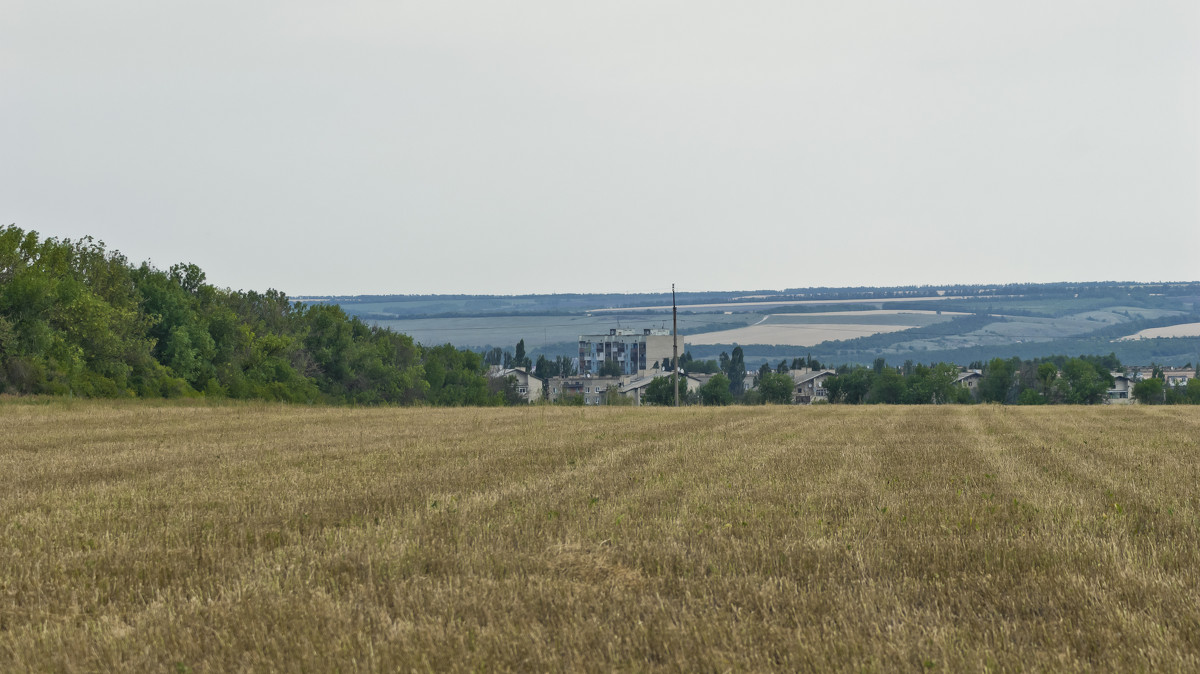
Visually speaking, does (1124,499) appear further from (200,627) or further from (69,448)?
(69,448)

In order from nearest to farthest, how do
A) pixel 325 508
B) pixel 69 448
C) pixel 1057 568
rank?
pixel 1057 568 < pixel 325 508 < pixel 69 448

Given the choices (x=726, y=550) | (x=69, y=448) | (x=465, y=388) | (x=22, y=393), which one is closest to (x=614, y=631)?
(x=726, y=550)

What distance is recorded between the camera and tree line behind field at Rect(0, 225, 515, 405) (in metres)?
53.8

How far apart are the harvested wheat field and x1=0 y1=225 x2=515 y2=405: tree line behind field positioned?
131ft

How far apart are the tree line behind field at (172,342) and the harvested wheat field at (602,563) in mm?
40073

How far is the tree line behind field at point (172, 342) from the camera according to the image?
176ft

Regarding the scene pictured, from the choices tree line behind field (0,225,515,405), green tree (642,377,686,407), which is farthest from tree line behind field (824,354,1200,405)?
tree line behind field (0,225,515,405)

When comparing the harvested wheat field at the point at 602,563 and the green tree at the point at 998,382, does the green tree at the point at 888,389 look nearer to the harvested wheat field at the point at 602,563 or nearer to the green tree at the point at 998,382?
the green tree at the point at 998,382

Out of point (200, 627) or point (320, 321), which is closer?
point (200, 627)

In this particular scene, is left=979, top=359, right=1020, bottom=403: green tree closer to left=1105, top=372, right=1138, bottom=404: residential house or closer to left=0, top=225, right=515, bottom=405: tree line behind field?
left=1105, top=372, right=1138, bottom=404: residential house

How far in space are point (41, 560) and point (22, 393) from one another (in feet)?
153

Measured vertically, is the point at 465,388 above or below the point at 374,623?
below

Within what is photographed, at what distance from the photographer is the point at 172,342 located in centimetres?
7269

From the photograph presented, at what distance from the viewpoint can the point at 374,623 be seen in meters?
7.45
